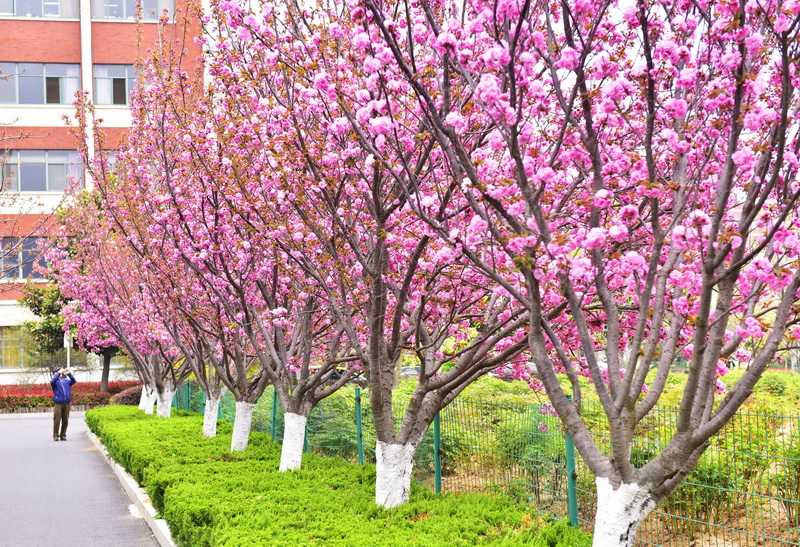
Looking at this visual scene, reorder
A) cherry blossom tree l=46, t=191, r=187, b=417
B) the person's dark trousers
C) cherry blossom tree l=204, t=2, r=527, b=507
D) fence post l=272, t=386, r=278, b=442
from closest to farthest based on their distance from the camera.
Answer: cherry blossom tree l=204, t=2, r=527, b=507, fence post l=272, t=386, r=278, b=442, cherry blossom tree l=46, t=191, r=187, b=417, the person's dark trousers

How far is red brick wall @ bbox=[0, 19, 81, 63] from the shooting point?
40.5 m

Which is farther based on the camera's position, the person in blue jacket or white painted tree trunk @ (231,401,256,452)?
the person in blue jacket

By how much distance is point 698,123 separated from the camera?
16.0 ft

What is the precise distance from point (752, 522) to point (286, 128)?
5300 mm

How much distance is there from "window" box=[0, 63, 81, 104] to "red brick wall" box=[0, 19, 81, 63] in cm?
40

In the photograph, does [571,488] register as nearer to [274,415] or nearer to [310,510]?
[310,510]

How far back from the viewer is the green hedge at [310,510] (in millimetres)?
6168

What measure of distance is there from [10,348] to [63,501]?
32955 millimetres

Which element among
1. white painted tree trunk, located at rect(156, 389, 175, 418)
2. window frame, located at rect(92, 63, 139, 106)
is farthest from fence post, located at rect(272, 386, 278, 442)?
window frame, located at rect(92, 63, 139, 106)

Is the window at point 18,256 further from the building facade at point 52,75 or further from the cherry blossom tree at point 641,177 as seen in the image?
the cherry blossom tree at point 641,177

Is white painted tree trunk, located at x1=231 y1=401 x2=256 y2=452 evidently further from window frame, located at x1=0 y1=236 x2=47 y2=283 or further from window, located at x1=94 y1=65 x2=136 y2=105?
window, located at x1=94 y1=65 x2=136 y2=105

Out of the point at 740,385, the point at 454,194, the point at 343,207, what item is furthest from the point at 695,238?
the point at 343,207

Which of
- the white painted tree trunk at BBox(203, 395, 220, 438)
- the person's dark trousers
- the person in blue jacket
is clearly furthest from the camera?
the person's dark trousers

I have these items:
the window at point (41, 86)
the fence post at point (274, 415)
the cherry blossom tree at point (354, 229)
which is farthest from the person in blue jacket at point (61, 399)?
the window at point (41, 86)
